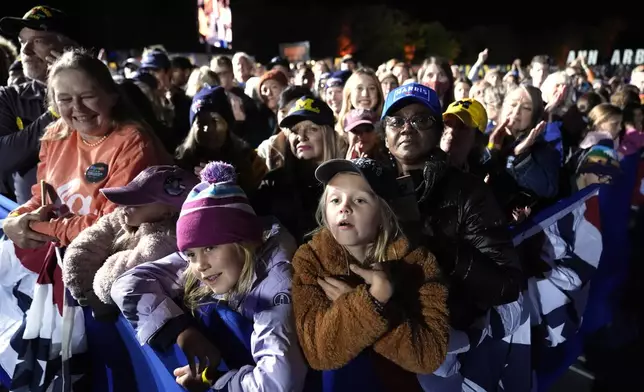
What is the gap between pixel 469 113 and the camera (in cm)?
325

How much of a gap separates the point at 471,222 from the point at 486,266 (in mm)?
206

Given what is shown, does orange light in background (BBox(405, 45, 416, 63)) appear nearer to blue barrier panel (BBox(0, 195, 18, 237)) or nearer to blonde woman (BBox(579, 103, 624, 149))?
blonde woman (BBox(579, 103, 624, 149))

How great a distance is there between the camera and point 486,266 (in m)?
1.92

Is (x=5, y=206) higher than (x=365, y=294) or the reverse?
the reverse

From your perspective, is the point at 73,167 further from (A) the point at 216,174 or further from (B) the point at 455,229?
(B) the point at 455,229

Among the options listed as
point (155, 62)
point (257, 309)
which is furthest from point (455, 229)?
point (155, 62)

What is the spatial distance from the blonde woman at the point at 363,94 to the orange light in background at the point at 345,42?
38716 mm

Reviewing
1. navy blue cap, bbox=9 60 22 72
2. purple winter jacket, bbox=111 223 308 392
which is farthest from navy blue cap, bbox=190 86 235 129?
navy blue cap, bbox=9 60 22 72

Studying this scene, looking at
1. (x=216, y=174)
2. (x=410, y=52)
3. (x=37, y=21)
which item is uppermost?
(x=37, y=21)

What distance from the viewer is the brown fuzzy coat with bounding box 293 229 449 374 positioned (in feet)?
5.21

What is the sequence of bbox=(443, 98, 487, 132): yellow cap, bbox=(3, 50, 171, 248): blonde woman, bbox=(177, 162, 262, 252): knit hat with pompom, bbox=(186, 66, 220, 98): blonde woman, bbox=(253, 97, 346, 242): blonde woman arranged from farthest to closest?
1. bbox=(186, 66, 220, 98): blonde woman
2. bbox=(443, 98, 487, 132): yellow cap
3. bbox=(253, 97, 346, 242): blonde woman
4. bbox=(3, 50, 171, 248): blonde woman
5. bbox=(177, 162, 262, 252): knit hat with pompom

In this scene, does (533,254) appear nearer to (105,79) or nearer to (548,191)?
(548,191)

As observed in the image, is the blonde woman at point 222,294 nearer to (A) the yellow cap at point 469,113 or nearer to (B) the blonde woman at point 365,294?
(B) the blonde woman at point 365,294

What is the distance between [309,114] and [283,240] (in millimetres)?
1278
